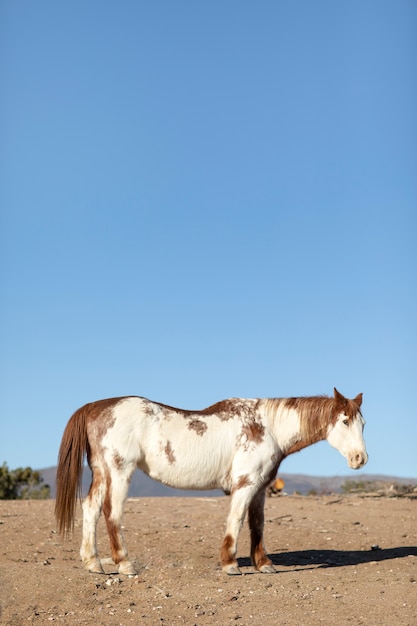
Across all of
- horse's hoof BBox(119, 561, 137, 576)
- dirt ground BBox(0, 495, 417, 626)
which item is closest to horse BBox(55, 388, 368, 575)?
horse's hoof BBox(119, 561, 137, 576)

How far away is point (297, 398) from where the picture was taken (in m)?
11.3

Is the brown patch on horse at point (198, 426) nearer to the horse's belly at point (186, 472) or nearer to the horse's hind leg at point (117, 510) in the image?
the horse's belly at point (186, 472)

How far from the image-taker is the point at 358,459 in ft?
34.7

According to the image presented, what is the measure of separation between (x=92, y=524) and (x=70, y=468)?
84cm

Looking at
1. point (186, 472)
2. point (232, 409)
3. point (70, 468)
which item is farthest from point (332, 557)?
point (70, 468)

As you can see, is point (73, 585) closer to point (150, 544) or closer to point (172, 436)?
point (172, 436)

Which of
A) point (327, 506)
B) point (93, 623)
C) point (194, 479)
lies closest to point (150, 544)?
point (194, 479)

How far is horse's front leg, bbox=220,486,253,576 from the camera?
33.7 ft

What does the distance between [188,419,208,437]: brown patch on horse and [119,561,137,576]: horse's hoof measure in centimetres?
197

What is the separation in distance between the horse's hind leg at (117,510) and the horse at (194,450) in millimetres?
13

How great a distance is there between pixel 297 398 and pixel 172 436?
2039mm

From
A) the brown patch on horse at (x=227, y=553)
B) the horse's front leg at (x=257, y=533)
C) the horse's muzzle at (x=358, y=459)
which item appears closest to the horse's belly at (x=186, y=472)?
the horse's front leg at (x=257, y=533)

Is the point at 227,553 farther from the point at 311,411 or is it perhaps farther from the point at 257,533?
the point at 311,411

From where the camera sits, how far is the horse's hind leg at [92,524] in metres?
10.2
